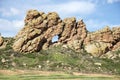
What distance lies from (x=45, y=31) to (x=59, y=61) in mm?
24604

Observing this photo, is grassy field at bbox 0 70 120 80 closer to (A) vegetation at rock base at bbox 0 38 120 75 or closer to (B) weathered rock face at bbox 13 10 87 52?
(A) vegetation at rock base at bbox 0 38 120 75

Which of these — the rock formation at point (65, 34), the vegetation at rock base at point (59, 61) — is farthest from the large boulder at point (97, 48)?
the vegetation at rock base at point (59, 61)

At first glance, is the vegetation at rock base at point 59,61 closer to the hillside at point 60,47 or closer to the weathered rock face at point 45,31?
the hillside at point 60,47

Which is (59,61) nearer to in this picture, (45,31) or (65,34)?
(45,31)

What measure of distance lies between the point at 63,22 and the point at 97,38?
19276 mm

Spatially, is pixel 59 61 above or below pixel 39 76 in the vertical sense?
above

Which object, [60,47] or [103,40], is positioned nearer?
[60,47]

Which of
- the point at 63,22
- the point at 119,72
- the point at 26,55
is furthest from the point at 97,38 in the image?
the point at 26,55

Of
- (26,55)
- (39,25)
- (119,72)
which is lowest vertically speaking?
(119,72)

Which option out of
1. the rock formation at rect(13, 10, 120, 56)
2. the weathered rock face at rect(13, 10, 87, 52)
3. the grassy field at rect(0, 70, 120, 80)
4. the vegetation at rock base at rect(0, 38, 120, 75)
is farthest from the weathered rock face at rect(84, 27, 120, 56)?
the grassy field at rect(0, 70, 120, 80)

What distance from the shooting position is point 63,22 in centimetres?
16125

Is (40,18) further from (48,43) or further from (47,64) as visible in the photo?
(47,64)

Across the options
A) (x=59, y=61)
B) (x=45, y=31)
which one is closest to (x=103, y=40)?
(x=45, y=31)

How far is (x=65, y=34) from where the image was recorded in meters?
161
